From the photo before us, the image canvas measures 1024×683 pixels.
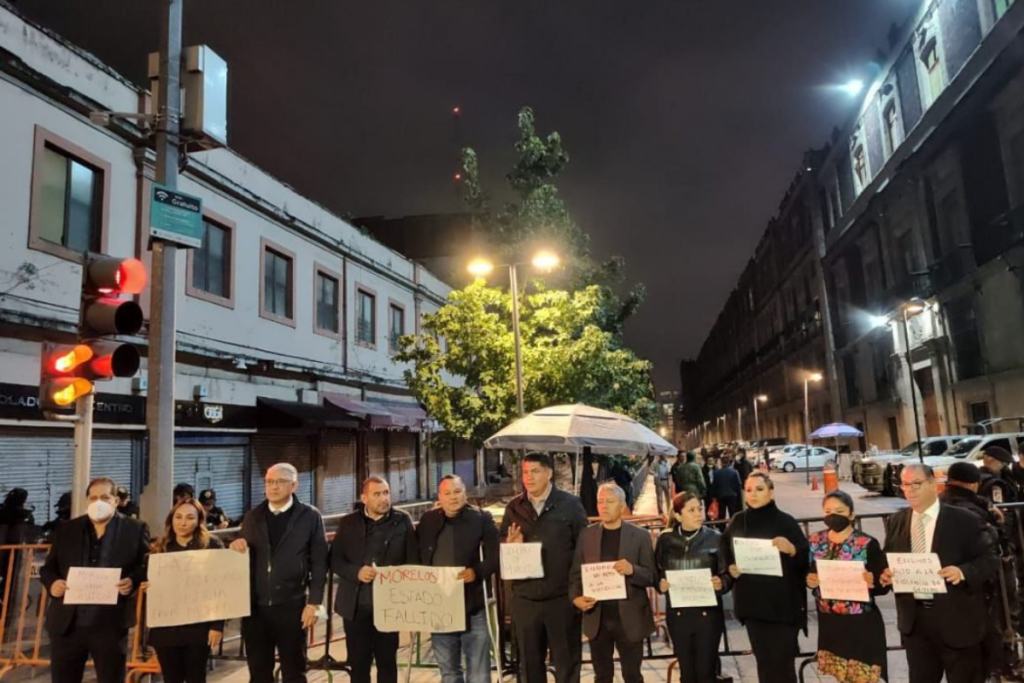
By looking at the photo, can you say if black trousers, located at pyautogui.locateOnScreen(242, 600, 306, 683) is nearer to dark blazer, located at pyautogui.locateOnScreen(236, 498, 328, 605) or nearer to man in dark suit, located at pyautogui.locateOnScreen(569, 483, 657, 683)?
dark blazer, located at pyautogui.locateOnScreen(236, 498, 328, 605)

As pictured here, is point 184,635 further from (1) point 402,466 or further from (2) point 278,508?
(1) point 402,466

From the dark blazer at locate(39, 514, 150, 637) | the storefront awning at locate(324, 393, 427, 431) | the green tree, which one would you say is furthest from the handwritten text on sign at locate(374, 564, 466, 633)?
the storefront awning at locate(324, 393, 427, 431)

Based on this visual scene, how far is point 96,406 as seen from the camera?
13.0 metres

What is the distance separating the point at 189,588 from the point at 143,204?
1127cm

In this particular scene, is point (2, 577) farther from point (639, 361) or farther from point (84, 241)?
point (639, 361)

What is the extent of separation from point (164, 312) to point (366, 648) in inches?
154

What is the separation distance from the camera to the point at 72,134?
511 inches

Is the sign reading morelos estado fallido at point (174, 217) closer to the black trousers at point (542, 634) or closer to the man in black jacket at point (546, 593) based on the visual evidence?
the man in black jacket at point (546, 593)

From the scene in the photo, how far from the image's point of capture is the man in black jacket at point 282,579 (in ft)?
17.5

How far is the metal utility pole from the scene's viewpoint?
22.9ft

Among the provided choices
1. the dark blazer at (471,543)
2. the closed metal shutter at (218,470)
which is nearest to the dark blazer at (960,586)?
the dark blazer at (471,543)

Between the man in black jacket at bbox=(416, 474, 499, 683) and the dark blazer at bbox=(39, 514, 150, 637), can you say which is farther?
the man in black jacket at bbox=(416, 474, 499, 683)

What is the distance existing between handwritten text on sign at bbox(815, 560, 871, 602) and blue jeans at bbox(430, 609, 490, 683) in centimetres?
246

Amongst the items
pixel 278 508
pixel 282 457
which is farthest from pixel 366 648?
pixel 282 457
